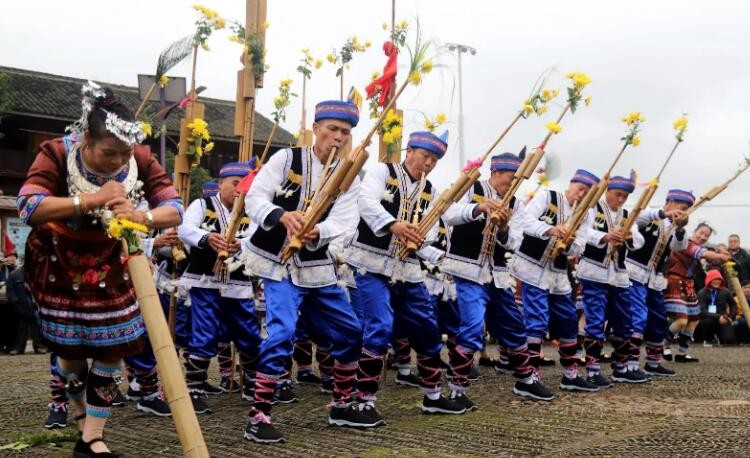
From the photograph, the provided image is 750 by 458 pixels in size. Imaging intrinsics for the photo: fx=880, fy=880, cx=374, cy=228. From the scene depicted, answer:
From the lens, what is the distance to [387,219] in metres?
6.08

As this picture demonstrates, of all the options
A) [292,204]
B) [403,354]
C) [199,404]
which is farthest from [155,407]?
[403,354]

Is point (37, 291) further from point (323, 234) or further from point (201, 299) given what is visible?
point (201, 299)

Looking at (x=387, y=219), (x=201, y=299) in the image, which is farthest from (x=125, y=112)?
(x=201, y=299)

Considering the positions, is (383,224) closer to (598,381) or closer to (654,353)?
(598,381)

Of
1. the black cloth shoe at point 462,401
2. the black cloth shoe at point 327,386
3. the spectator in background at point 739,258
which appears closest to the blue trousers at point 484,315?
the black cloth shoe at point 462,401

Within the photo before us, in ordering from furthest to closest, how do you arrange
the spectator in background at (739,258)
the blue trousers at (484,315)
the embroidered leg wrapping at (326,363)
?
the spectator in background at (739,258)
the embroidered leg wrapping at (326,363)
the blue trousers at (484,315)

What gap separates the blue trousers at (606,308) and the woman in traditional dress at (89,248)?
5141 millimetres

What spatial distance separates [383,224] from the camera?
20.0ft

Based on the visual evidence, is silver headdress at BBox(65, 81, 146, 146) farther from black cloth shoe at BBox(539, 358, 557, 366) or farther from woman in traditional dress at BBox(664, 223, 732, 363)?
woman in traditional dress at BBox(664, 223, 732, 363)

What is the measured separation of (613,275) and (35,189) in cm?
610

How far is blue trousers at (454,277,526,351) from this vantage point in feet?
22.3

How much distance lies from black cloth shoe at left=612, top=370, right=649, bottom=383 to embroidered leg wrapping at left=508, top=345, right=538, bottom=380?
6.66ft

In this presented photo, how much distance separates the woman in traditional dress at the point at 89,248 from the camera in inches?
175

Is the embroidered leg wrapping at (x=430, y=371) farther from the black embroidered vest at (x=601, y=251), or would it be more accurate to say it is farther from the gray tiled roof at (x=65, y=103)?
the gray tiled roof at (x=65, y=103)
